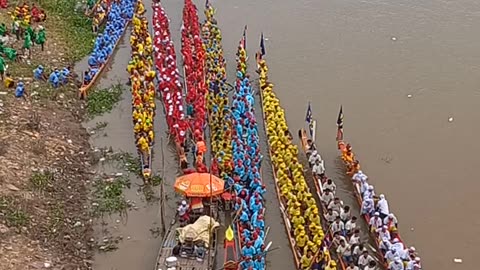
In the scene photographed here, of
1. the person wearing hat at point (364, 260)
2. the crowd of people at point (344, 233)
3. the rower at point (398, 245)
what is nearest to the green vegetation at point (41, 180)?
the crowd of people at point (344, 233)

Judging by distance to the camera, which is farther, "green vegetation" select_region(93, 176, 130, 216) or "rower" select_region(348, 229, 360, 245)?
"green vegetation" select_region(93, 176, 130, 216)

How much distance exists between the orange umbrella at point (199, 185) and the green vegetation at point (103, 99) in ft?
15.5

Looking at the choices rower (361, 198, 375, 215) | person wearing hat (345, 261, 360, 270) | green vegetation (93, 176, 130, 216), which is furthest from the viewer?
green vegetation (93, 176, 130, 216)

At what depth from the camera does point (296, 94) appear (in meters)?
18.7

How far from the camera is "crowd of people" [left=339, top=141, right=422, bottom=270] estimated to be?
12.2m

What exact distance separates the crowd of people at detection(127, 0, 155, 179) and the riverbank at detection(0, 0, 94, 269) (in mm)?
1280

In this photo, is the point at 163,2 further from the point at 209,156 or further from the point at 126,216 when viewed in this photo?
the point at 126,216

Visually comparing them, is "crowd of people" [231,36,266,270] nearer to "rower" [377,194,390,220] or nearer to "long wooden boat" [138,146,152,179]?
"long wooden boat" [138,146,152,179]

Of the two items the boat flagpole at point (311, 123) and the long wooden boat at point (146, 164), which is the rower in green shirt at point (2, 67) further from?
the boat flagpole at point (311, 123)

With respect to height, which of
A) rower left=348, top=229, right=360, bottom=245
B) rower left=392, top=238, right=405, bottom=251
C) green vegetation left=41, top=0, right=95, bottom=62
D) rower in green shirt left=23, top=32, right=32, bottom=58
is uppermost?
green vegetation left=41, top=0, right=95, bottom=62

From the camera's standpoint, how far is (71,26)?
21.4 metres

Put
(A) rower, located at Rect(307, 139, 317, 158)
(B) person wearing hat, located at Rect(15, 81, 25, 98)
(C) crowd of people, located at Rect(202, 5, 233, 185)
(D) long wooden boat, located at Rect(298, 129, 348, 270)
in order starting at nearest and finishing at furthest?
(D) long wooden boat, located at Rect(298, 129, 348, 270)
(C) crowd of people, located at Rect(202, 5, 233, 185)
(A) rower, located at Rect(307, 139, 317, 158)
(B) person wearing hat, located at Rect(15, 81, 25, 98)

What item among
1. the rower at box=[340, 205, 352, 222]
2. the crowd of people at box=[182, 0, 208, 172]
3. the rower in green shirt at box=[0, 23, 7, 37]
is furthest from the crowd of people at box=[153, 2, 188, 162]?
the rower at box=[340, 205, 352, 222]

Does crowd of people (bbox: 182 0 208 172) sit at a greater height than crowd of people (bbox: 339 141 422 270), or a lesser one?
greater
